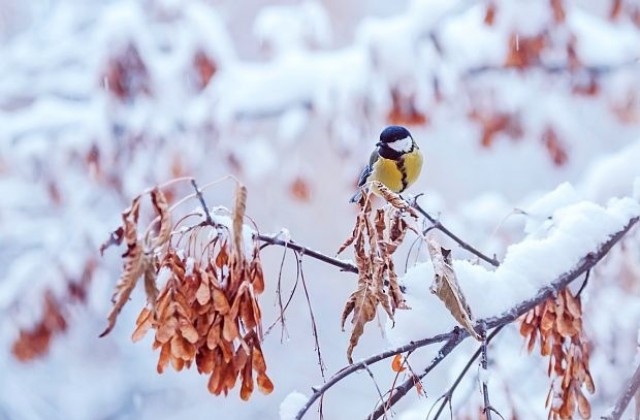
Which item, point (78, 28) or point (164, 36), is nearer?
point (164, 36)

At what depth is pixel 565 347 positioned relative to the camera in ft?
3.01

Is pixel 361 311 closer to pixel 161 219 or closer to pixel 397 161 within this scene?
pixel 161 219

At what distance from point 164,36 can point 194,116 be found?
579 millimetres

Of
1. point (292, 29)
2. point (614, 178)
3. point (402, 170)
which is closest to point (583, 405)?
point (402, 170)

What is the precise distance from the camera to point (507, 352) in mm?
2346

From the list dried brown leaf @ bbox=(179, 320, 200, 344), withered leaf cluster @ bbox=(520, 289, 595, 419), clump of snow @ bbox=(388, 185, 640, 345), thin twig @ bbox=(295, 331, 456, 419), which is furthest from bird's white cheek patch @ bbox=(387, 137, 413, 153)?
dried brown leaf @ bbox=(179, 320, 200, 344)

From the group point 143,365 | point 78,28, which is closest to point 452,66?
point 78,28

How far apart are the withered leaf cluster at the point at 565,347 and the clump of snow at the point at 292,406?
0.25 meters

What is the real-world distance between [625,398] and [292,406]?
1.08 feet

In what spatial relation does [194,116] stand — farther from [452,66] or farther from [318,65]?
[452,66]

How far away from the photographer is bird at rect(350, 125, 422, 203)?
5.25ft

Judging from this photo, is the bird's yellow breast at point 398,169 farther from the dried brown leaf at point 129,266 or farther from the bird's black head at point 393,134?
the dried brown leaf at point 129,266

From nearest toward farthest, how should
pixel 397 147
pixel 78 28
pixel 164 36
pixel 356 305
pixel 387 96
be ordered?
pixel 356 305, pixel 397 147, pixel 387 96, pixel 164 36, pixel 78 28

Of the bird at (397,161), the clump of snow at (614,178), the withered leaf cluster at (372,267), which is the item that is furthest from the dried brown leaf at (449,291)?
the clump of snow at (614,178)
